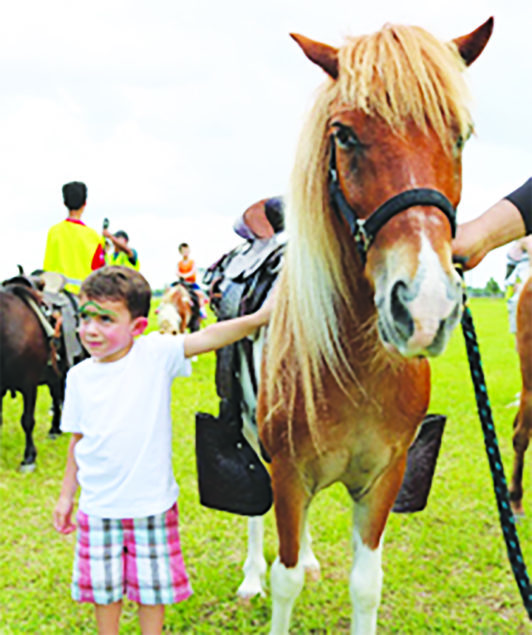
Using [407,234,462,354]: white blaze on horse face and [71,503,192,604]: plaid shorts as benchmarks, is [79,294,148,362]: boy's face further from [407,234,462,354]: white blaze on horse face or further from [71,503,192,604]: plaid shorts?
[407,234,462,354]: white blaze on horse face

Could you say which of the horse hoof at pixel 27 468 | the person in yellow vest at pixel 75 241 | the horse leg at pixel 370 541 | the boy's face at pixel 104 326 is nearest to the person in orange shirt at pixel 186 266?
the person in yellow vest at pixel 75 241

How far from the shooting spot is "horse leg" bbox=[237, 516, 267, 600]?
299 centimetres

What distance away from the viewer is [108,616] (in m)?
2.09

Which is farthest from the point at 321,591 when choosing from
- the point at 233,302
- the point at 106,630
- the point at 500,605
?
the point at 233,302

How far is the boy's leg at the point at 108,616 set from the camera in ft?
6.83

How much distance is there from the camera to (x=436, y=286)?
124 centimetres

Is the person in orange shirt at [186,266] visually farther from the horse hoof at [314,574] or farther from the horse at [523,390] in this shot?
the horse hoof at [314,574]

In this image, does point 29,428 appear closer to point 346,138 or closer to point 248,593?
point 248,593

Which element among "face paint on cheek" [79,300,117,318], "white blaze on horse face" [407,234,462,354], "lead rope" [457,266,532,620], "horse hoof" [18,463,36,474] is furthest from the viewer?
"horse hoof" [18,463,36,474]

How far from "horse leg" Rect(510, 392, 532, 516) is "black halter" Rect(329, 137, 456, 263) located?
9.17 feet

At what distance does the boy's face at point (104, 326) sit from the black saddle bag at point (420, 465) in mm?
1273

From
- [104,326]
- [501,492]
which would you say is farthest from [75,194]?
[501,492]

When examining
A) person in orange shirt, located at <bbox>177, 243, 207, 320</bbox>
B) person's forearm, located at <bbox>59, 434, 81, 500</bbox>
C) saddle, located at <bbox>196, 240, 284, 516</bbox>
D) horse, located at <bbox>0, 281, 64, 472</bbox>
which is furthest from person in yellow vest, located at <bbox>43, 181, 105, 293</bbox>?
person in orange shirt, located at <bbox>177, 243, 207, 320</bbox>

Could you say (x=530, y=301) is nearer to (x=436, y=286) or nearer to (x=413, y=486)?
(x=413, y=486)
